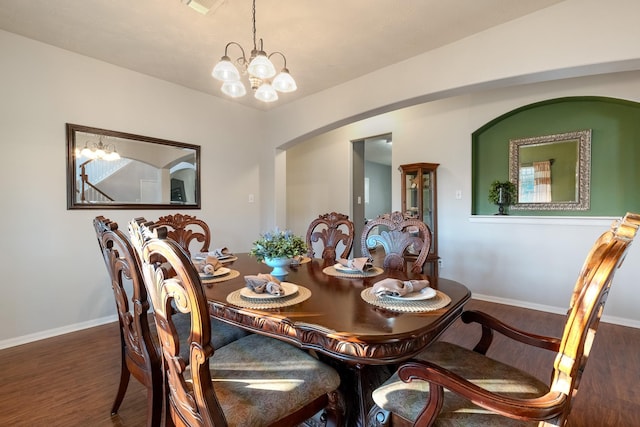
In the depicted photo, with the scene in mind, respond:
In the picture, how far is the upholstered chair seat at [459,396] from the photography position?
3.04 ft

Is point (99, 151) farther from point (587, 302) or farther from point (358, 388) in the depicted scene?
point (587, 302)

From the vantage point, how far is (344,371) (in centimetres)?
149

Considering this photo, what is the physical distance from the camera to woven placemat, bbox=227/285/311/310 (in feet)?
3.90

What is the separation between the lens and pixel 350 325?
1002 mm

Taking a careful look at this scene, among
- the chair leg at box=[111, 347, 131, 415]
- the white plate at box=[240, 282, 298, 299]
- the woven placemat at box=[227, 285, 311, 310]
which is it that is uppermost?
the white plate at box=[240, 282, 298, 299]

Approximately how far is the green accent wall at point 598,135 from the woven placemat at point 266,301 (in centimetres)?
338

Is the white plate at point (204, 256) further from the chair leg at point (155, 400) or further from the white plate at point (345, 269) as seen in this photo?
the white plate at point (345, 269)

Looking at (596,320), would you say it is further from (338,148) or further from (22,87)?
(338,148)

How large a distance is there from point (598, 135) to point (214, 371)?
4098 millimetres

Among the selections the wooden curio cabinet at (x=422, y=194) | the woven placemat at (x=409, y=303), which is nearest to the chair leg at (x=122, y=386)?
the woven placemat at (x=409, y=303)

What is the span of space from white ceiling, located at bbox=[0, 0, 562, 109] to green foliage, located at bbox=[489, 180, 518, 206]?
1.86 metres

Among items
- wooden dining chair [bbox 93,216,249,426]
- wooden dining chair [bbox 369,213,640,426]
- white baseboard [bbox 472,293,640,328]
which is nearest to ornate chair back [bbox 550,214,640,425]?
wooden dining chair [bbox 369,213,640,426]

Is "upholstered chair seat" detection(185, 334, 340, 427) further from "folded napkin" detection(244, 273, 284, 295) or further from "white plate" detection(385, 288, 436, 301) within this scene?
"white plate" detection(385, 288, 436, 301)

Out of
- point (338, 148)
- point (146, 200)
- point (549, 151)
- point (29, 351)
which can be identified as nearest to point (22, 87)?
point (146, 200)
